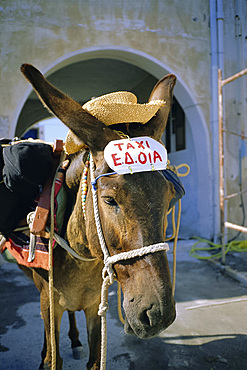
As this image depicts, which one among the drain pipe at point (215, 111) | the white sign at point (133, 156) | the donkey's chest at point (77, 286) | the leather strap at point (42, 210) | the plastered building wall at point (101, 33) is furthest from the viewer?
the drain pipe at point (215, 111)

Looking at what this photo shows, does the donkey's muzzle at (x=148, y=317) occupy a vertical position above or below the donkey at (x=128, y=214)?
below

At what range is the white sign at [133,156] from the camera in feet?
4.03

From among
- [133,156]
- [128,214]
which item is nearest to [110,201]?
[128,214]

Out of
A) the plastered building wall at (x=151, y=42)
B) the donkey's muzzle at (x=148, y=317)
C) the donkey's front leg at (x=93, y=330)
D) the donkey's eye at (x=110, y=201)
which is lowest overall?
the donkey's front leg at (x=93, y=330)

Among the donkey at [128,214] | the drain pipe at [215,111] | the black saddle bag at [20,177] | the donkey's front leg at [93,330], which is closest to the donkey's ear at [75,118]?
the donkey at [128,214]

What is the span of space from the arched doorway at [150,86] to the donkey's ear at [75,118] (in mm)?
3648

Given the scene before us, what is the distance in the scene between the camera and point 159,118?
60.1 inches

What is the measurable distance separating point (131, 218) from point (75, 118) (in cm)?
52

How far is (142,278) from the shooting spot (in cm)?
113

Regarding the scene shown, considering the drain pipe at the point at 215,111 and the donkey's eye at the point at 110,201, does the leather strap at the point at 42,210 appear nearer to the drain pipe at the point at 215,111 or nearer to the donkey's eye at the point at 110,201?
the donkey's eye at the point at 110,201

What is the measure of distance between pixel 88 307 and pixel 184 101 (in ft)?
17.3

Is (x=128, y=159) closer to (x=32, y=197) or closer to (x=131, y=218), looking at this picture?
(x=131, y=218)

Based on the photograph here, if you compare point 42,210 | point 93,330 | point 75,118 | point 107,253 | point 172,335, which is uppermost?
point 75,118

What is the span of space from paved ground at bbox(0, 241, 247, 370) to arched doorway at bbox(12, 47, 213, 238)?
2493 mm
